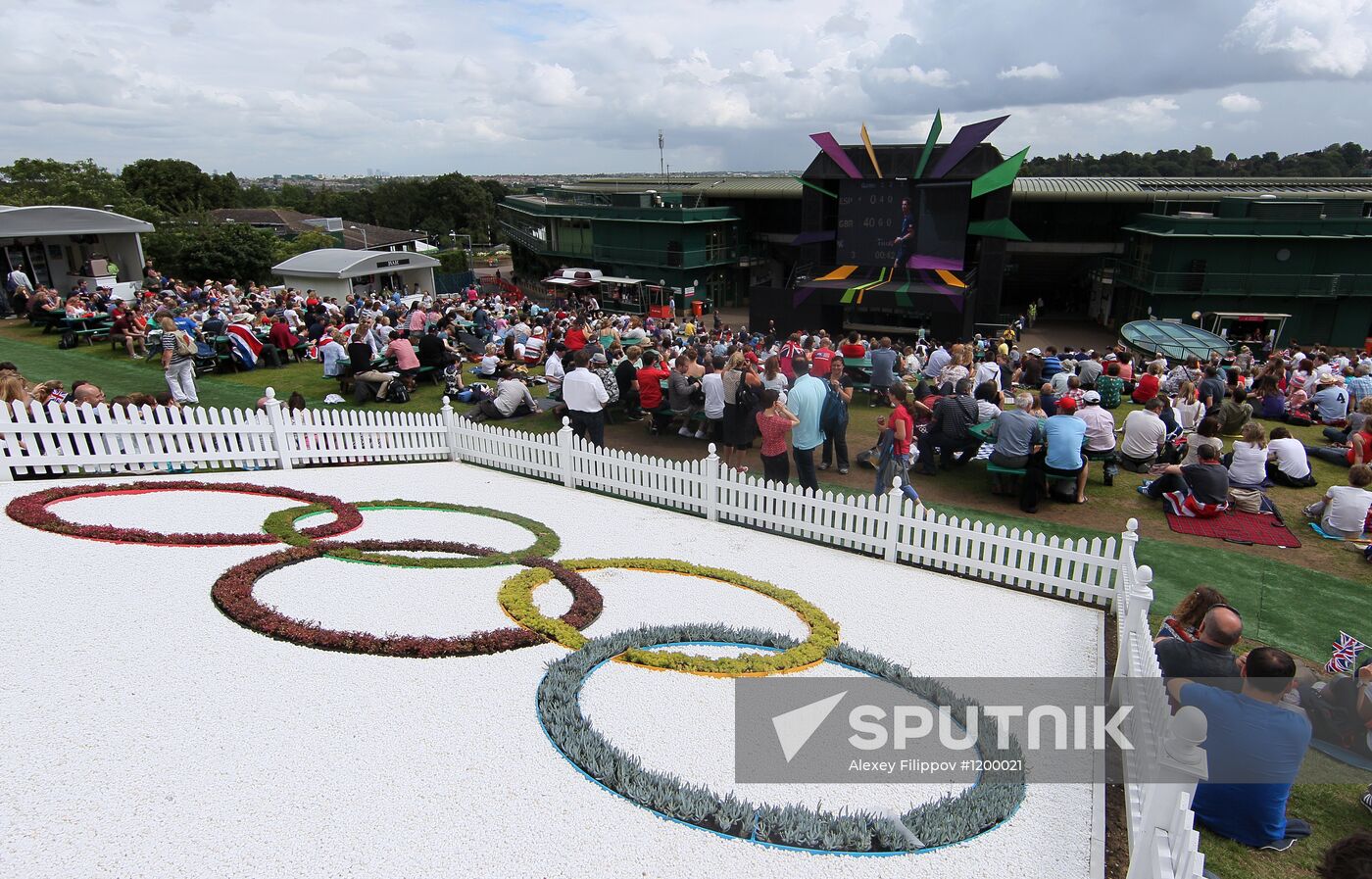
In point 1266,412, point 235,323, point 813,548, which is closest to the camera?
point 813,548

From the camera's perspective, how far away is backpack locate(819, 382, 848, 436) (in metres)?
11.6

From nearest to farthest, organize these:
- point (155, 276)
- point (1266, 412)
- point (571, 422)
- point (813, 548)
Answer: point (813, 548) < point (571, 422) < point (1266, 412) < point (155, 276)

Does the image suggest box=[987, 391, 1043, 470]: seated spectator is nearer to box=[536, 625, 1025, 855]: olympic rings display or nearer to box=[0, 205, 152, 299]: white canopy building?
box=[536, 625, 1025, 855]: olympic rings display

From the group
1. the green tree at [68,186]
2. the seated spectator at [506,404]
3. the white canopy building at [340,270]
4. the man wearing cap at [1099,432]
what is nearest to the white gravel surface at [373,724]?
the man wearing cap at [1099,432]

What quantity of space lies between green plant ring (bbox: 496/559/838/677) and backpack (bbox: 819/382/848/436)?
3994 mm

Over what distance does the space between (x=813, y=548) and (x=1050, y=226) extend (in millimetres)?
36477

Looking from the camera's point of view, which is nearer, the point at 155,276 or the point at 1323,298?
the point at 155,276

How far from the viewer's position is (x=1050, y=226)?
3897cm

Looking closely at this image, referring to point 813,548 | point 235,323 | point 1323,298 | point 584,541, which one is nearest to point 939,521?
point 813,548

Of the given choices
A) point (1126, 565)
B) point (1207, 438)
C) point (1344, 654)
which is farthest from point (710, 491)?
point (1207, 438)

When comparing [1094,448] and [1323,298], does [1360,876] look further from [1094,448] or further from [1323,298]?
[1323,298]

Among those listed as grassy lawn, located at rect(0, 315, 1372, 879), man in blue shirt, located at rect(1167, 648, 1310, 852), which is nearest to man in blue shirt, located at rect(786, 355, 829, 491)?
grassy lawn, located at rect(0, 315, 1372, 879)

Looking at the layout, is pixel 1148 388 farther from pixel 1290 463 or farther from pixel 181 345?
pixel 181 345

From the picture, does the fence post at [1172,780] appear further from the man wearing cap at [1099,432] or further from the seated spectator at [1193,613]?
the man wearing cap at [1099,432]
